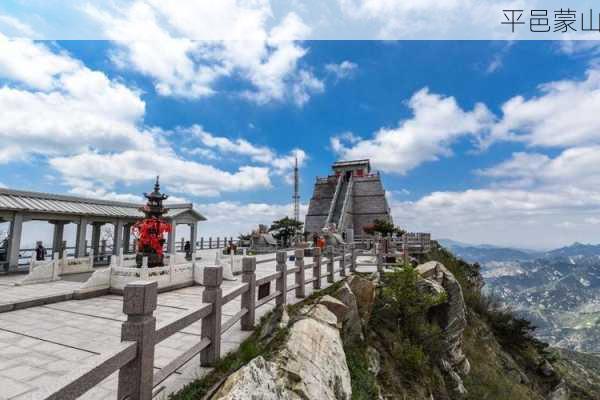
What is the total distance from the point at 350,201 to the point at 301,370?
1626 inches

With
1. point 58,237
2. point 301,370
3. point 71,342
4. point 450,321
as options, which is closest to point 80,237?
point 58,237

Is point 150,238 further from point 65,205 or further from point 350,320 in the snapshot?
point 350,320

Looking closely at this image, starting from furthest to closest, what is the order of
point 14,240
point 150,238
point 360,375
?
point 14,240
point 150,238
point 360,375

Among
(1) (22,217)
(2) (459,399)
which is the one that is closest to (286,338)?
(2) (459,399)

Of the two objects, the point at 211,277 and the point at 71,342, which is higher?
the point at 211,277

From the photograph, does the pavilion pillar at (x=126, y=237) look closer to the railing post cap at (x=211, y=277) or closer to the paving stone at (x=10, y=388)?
the paving stone at (x=10, y=388)

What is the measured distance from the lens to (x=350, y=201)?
147ft

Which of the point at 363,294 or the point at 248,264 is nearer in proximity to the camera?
the point at 248,264

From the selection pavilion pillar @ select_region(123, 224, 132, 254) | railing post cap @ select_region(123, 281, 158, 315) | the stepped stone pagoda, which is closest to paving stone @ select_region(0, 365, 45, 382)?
railing post cap @ select_region(123, 281, 158, 315)

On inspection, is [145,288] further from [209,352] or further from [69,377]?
[209,352]

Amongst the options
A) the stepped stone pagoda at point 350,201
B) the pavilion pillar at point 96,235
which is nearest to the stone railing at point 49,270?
the pavilion pillar at point 96,235

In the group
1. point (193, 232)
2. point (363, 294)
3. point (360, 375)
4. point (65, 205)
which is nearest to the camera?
point (360, 375)

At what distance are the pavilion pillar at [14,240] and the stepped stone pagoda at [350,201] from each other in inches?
1243

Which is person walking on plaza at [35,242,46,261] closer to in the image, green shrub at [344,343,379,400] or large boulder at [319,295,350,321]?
large boulder at [319,295,350,321]
